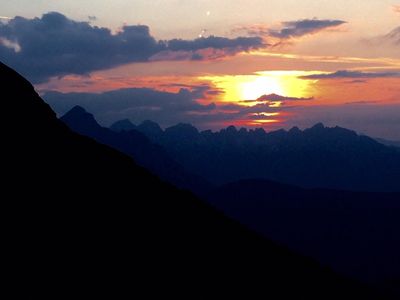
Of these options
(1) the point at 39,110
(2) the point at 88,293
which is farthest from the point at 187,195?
(2) the point at 88,293

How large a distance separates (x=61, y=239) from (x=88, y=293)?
1149 cm

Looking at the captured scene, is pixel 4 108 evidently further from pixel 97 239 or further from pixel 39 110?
pixel 97 239

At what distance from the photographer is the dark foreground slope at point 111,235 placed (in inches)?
2584

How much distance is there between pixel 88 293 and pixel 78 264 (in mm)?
6213

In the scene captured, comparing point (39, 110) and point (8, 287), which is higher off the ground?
point (39, 110)

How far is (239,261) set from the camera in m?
91.1

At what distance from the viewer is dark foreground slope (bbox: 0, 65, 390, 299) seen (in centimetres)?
6562

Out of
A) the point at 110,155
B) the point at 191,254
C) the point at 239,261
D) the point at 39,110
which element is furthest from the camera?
the point at 110,155

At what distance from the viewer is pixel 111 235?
3115 inches

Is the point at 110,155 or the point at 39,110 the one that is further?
the point at 110,155

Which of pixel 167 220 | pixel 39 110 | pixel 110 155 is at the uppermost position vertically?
pixel 39 110

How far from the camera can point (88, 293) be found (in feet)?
200

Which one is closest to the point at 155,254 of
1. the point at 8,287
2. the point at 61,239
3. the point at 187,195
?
the point at 61,239

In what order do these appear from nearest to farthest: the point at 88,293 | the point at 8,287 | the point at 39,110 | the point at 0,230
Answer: the point at 8,287
the point at 88,293
the point at 0,230
the point at 39,110
